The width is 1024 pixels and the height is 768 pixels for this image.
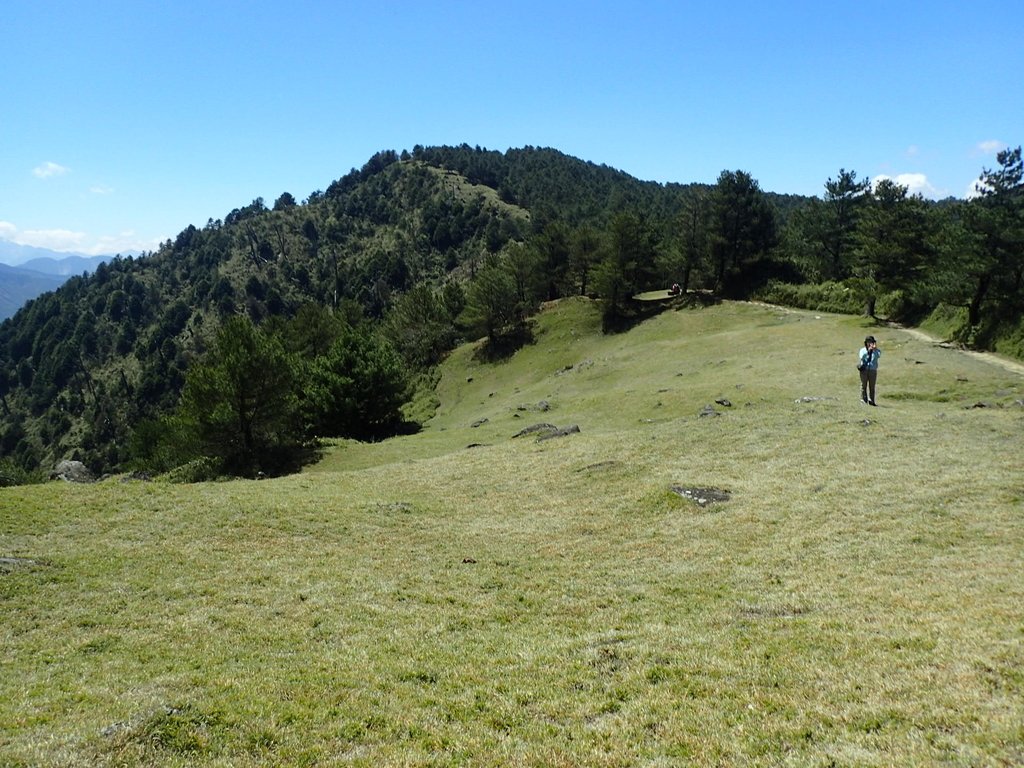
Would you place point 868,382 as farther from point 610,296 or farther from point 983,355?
point 610,296

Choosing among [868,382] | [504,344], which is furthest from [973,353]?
[504,344]

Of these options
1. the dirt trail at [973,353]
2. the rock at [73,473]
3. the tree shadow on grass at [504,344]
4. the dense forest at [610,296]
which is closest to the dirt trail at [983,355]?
the dirt trail at [973,353]

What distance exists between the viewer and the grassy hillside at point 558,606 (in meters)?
8.68

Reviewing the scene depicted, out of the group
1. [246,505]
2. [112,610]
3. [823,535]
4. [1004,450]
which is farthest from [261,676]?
[1004,450]

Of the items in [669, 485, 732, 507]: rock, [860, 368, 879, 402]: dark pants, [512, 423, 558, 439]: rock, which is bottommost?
[512, 423, 558, 439]: rock

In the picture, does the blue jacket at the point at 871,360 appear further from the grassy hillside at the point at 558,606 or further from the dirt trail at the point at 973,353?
the dirt trail at the point at 973,353

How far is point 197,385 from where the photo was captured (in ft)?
159

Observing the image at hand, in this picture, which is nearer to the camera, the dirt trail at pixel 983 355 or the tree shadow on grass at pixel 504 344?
the dirt trail at pixel 983 355

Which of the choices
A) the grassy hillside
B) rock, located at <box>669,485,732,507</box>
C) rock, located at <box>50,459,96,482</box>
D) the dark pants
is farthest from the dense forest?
rock, located at <box>669,485,732,507</box>

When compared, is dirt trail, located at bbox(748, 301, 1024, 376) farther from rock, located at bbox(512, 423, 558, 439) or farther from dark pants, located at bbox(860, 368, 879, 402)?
rock, located at bbox(512, 423, 558, 439)

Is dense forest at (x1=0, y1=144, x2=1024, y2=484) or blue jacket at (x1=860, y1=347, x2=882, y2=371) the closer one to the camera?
blue jacket at (x1=860, y1=347, x2=882, y2=371)

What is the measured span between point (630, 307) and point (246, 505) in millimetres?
Result: 79061

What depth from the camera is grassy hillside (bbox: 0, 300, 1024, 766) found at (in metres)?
8.68

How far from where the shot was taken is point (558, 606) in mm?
15281
